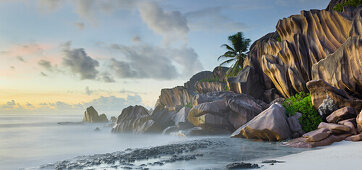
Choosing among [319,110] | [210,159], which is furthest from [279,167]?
[319,110]

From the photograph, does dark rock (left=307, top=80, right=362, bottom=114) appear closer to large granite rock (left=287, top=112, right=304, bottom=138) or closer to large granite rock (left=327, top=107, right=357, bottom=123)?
large granite rock (left=327, top=107, right=357, bottom=123)

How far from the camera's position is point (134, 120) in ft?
107

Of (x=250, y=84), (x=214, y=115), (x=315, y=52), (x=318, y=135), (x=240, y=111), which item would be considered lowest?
(x=318, y=135)

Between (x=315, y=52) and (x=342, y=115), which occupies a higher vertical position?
(x=315, y=52)

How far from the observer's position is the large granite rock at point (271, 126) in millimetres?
12438

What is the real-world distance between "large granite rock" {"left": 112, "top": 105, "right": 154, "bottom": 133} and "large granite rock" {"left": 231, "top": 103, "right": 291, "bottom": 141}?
16.8m

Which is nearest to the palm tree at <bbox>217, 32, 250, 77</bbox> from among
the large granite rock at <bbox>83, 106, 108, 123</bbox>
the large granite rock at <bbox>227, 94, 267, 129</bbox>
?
the large granite rock at <bbox>227, 94, 267, 129</bbox>

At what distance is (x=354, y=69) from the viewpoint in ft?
46.9

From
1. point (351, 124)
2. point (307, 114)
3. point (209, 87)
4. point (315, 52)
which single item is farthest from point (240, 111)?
point (209, 87)

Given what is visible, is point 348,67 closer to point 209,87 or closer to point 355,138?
point 355,138

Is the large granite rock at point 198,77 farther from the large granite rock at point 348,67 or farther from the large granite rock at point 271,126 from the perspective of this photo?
the large granite rock at point 271,126

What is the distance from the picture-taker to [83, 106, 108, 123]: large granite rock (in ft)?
230

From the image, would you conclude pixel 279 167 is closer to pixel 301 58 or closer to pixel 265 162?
pixel 265 162

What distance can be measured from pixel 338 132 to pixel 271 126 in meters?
2.81
